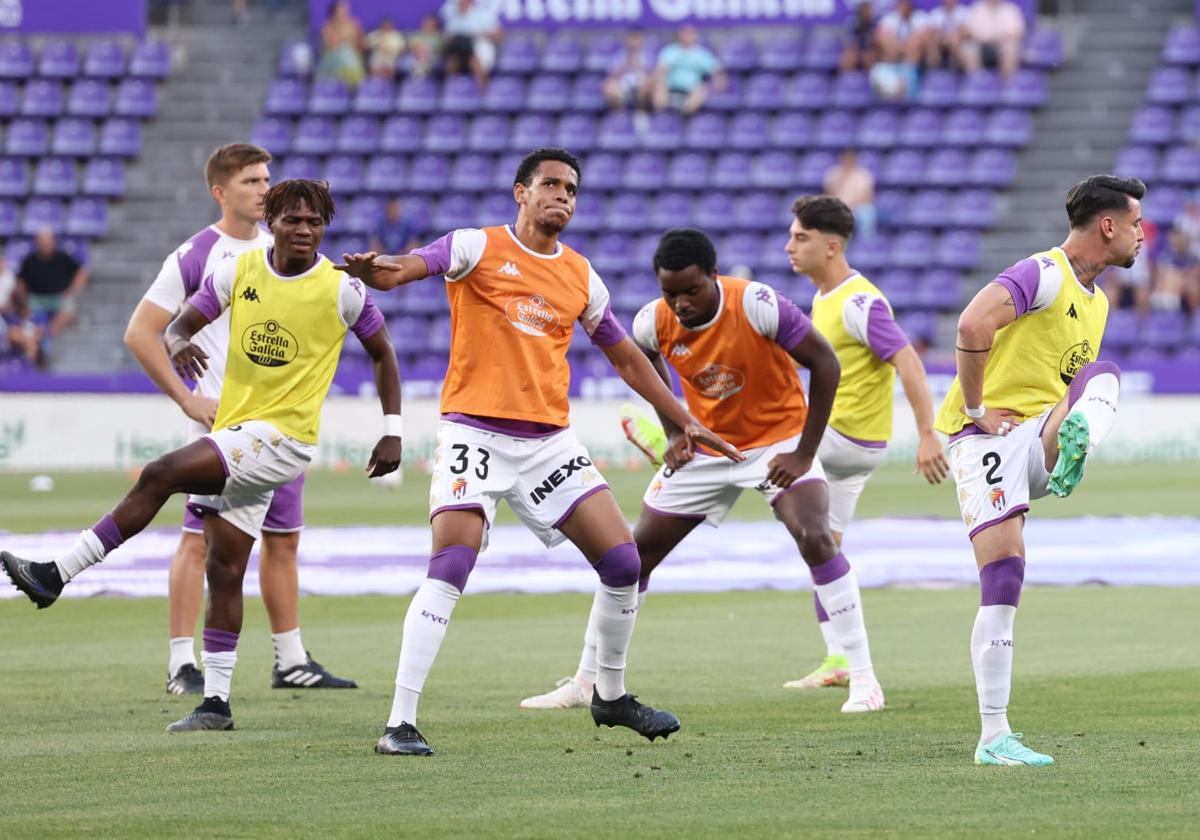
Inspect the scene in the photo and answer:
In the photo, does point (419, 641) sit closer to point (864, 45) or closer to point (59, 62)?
point (864, 45)

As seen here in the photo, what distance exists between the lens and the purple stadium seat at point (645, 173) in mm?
31078

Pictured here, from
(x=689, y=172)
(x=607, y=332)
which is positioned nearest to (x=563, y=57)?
(x=689, y=172)

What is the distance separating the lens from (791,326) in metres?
8.88

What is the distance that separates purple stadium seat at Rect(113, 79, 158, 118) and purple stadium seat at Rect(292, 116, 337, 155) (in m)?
2.75

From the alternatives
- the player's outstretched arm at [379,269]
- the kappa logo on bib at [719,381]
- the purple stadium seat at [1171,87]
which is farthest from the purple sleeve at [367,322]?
the purple stadium seat at [1171,87]

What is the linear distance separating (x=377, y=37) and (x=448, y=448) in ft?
86.7

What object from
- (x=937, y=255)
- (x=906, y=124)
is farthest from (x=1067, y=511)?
(x=906, y=124)

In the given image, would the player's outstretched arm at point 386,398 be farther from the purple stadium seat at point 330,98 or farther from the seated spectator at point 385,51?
the seated spectator at point 385,51

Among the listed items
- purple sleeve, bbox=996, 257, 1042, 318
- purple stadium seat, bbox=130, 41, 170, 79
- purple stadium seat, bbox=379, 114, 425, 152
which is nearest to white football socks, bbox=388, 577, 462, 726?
purple sleeve, bbox=996, 257, 1042, 318

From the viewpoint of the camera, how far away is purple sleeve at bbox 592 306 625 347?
8.41 metres

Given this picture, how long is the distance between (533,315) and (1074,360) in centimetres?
221

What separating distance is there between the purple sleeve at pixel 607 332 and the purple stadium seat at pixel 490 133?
23754mm

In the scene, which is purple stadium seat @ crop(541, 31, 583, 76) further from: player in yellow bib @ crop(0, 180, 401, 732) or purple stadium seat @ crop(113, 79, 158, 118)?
player in yellow bib @ crop(0, 180, 401, 732)

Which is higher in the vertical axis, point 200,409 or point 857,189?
point 857,189
